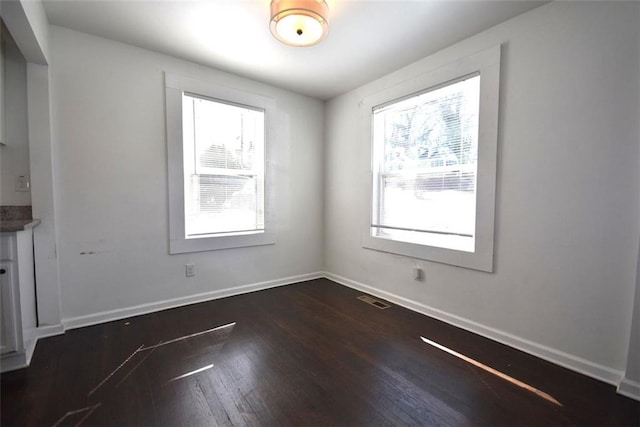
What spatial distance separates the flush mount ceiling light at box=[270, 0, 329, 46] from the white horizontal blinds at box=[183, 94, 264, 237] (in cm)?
137

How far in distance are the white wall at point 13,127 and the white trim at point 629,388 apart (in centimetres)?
426

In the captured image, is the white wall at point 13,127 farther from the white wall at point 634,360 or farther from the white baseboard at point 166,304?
the white wall at point 634,360

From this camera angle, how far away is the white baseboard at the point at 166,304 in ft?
7.95

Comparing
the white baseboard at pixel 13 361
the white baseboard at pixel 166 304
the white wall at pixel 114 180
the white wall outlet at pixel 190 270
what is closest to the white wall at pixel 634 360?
the white baseboard at pixel 166 304

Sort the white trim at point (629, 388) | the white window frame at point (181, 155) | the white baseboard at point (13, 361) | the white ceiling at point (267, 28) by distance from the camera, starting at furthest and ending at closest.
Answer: the white window frame at point (181, 155) < the white ceiling at point (267, 28) < the white baseboard at point (13, 361) < the white trim at point (629, 388)

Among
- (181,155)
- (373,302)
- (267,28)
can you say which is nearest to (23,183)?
(181,155)

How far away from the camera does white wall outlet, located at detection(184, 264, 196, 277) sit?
2939 mm

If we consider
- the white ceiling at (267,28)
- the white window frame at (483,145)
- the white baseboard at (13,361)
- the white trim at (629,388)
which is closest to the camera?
the white trim at (629,388)

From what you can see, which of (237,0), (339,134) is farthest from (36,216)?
(339,134)

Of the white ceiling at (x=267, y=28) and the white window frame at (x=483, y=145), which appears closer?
the white ceiling at (x=267, y=28)

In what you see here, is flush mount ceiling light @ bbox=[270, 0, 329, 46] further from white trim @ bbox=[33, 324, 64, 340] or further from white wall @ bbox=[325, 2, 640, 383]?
white trim @ bbox=[33, 324, 64, 340]

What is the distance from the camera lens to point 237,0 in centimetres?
193

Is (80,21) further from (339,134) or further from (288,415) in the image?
(288,415)

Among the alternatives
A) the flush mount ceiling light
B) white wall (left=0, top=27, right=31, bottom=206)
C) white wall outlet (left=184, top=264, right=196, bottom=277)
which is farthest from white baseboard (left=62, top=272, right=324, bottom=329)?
the flush mount ceiling light
